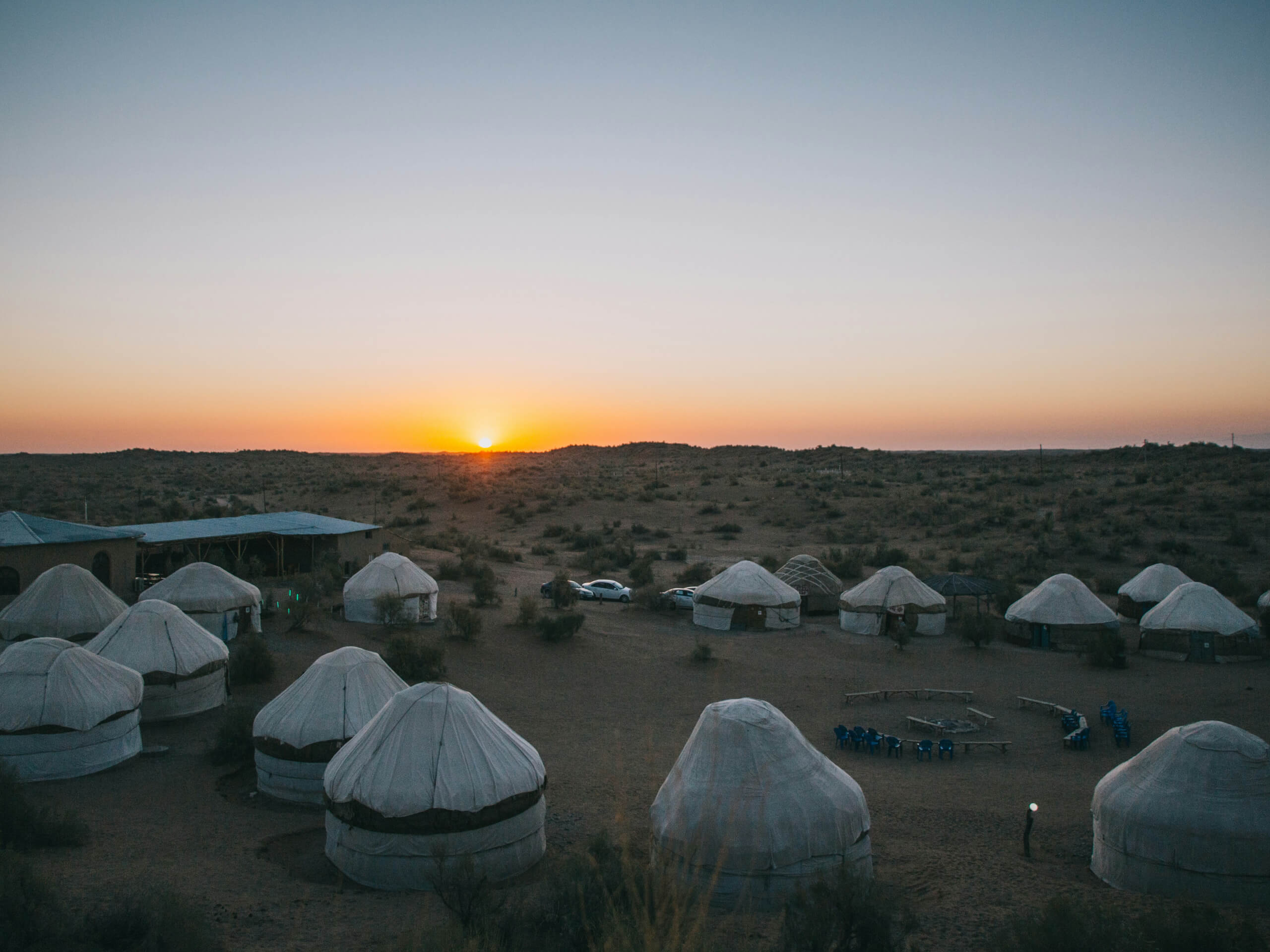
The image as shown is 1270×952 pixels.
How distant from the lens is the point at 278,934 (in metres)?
10.7

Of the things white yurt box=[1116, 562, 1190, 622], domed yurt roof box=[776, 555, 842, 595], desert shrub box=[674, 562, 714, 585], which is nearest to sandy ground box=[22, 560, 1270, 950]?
domed yurt roof box=[776, 555, 842, 595]

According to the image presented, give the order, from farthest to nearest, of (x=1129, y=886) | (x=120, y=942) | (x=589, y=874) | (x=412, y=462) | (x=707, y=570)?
(x=412, y=462) → (x=707, y=570) → (x=1129, y=886) → (x=589, y=874) → (x=120, y=942)

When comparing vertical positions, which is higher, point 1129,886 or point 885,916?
point 885,916

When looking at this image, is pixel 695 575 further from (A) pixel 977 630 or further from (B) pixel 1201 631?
(B) pixel 1201 631

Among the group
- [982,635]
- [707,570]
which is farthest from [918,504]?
[982,635]

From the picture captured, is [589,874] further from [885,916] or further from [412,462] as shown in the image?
[412,462]

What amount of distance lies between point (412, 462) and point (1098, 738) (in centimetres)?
11672

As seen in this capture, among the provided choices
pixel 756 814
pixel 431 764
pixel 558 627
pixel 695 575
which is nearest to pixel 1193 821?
pixel 756 814

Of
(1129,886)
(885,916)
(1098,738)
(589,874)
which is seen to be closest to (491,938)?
(589,874)

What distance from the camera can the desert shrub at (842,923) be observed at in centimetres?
913

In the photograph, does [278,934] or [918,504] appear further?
[918,504]

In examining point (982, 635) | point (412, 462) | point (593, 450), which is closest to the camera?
point (982, 635)

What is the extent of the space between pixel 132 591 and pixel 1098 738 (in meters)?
28.1

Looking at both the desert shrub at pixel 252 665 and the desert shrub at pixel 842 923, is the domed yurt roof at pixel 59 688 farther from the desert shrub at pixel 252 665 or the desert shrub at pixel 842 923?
the desert shrub at pixel 842 923
